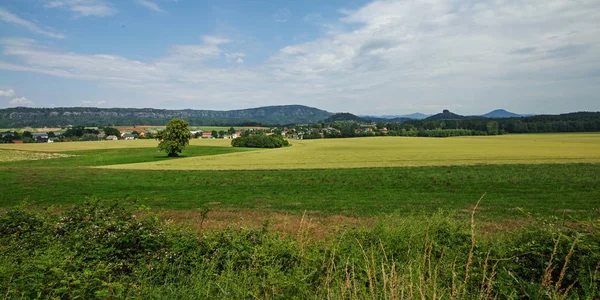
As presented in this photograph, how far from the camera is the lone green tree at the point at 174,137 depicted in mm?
58688

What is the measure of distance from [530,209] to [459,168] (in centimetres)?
1752

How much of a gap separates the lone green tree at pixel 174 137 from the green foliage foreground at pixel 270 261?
5294cm

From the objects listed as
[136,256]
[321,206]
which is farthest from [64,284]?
[321,206]

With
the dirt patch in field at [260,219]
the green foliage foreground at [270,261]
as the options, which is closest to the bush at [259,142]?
the dirt patch in field at [260,219]

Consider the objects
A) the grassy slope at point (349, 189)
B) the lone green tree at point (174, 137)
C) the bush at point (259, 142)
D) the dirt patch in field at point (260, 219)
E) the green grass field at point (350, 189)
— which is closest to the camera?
the dirt patch in field at point (260, 219)

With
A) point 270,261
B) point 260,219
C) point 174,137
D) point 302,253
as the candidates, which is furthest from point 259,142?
point 302,253

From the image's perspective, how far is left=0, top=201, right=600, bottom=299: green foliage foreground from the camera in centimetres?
461

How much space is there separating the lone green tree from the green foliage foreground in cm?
5294

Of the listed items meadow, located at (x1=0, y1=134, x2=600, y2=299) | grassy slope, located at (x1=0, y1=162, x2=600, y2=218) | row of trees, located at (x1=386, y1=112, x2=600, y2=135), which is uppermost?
row of trees, located at (x1=386, y1=112, x2=600, y2=135)

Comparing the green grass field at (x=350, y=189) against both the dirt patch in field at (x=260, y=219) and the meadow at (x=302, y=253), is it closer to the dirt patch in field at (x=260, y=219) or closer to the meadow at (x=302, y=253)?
the meadow at (x=302, y=253)

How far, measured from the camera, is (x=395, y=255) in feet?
21.3

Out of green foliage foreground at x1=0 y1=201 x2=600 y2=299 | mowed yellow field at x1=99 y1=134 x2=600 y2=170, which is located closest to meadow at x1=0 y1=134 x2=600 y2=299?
green foliage foreground at x1=0 y1=201 x2=600 y2=299

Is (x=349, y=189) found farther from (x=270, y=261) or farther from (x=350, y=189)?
(x=270, y=261)

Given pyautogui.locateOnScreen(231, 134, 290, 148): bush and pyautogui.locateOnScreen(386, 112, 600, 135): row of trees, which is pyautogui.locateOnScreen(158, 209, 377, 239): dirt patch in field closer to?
pyautogui.locateOnScreen(231, 134, 290, 148): bush
